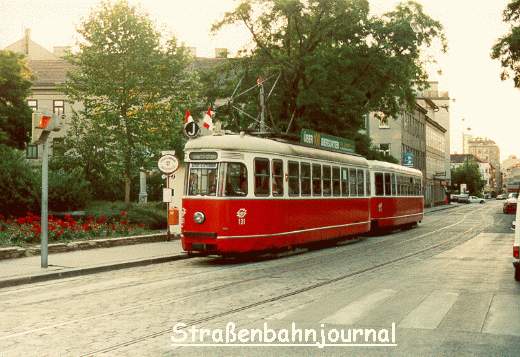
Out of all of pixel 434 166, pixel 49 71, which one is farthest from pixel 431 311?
pixel 434 166

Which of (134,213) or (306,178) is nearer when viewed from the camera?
(306,178)

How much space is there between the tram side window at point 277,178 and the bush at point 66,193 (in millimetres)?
10305

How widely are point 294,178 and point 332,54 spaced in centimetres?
1249

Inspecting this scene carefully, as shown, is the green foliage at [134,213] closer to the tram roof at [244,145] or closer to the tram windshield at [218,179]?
the tram roof at [244,145]

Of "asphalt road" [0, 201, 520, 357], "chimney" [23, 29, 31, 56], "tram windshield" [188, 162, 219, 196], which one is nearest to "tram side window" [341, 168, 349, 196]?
"asphalt road" [0, 201, 520, 357]

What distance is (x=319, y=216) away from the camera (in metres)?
20.4

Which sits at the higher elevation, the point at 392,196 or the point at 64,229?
the point at 392,196

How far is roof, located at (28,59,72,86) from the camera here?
6319 centimetres

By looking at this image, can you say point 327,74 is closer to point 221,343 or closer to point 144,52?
point 144,52

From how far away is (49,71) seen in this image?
215 ft

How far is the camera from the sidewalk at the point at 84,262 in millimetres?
13094

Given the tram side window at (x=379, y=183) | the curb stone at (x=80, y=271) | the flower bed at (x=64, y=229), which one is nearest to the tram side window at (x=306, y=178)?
the curb stone at (x=80, y=271)

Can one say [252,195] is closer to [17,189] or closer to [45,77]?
[17,189]

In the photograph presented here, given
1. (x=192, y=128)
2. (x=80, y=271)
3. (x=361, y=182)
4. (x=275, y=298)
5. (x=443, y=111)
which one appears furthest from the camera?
(x=443, y=111)
